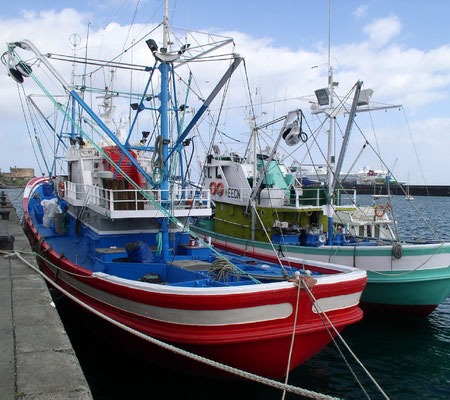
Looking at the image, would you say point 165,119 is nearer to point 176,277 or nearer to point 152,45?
point 152,45

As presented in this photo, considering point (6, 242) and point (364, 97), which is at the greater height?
point (364, 97)

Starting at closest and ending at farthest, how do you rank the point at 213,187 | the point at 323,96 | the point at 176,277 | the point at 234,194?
the point at 176,277 → the point at 323,96 → the point at 234,194 → the point at 213,187

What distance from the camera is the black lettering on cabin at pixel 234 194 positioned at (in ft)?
54.2

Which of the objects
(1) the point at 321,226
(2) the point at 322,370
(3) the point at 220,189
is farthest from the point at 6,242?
(1) the point at 321,226

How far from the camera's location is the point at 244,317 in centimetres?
692

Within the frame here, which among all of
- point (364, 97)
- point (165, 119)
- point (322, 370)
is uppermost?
point (364, 97)

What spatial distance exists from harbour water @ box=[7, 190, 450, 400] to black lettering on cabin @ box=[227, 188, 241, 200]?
664cm

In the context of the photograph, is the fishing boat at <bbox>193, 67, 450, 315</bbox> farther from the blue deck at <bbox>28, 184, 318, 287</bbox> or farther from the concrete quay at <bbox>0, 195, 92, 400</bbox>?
the concrete quay at <bbox>0, 195, 92, 400</bbox>

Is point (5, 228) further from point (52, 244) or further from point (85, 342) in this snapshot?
point (85, 342)

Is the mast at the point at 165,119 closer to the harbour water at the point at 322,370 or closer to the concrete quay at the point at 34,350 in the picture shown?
the harbour water at the point at 322,370

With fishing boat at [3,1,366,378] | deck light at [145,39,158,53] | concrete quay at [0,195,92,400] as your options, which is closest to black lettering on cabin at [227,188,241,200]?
fishing boat at [3,1,366,378]

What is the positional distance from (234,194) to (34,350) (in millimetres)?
12109

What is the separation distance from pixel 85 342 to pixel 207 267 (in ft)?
11.8

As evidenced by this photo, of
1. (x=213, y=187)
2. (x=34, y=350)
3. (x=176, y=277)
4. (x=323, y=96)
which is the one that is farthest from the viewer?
(x=213, y=187)
